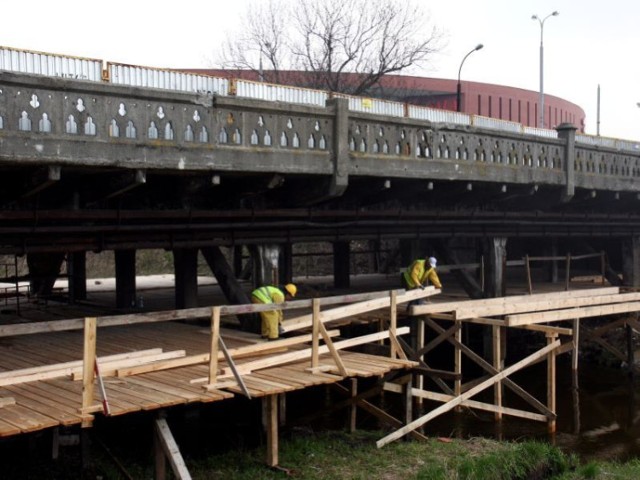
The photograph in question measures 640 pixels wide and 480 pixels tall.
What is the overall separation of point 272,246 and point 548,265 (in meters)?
14.5

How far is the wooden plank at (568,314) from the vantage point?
13922 mm

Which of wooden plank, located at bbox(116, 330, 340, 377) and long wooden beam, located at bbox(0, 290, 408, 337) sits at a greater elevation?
long wooden beam, located at bbox(0, 290, 408, 337)

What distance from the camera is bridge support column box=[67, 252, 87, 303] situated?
64.2 ft

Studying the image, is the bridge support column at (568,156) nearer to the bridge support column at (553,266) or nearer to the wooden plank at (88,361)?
the bridge support column at (553,266)

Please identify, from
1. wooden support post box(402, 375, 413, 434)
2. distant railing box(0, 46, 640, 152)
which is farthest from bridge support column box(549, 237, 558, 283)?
wooden support post box(402, 375, 413, 434)

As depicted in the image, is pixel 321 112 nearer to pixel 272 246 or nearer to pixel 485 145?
pixel 272 246

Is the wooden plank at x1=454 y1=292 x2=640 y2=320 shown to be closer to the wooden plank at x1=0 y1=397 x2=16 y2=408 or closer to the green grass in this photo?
the green grass

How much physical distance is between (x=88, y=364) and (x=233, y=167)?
4.58 m

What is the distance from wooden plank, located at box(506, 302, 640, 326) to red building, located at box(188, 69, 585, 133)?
Result: 72.0 ft

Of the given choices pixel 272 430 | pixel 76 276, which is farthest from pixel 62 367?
pixel 76 276

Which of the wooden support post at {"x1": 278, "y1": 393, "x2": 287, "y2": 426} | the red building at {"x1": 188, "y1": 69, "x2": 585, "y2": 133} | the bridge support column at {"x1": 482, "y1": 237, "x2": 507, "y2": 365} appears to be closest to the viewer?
the wooden support post at {"x1": 278, "y1": 393, "x2": 287, "y2": 426}

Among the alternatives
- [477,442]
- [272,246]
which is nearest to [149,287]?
[272,246]

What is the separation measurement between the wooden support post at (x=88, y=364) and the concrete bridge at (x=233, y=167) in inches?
114

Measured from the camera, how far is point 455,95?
41.9 metres
